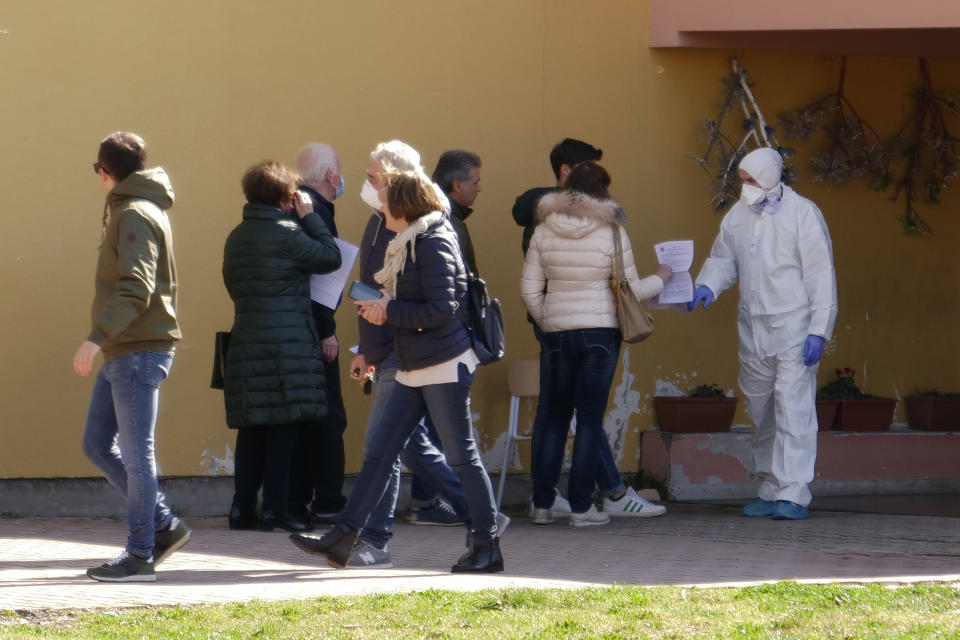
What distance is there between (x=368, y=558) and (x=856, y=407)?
4111mm

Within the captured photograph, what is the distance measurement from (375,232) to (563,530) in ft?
6.51

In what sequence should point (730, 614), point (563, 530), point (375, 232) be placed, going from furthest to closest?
point (563, 530) → point (375, 232) → point (730, 614)

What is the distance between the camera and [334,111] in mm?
7758

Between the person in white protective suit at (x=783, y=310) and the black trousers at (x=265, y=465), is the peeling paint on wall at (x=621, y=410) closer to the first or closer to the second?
the person in white protective suit at (x=783, y=310)

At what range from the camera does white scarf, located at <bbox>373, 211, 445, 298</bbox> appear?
17.8ft

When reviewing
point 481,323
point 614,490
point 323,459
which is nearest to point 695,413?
point 614,490

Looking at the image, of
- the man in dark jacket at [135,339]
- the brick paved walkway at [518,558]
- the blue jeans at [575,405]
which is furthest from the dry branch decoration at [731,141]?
the man in dark jacket at [135,339]

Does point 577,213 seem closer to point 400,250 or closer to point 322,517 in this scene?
point 400,250

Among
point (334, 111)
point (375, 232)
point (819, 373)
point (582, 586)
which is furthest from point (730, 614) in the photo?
point (819, 373)

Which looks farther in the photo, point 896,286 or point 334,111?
point 896,286

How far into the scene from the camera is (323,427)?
23.1 ft

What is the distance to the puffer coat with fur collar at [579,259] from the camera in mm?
6988

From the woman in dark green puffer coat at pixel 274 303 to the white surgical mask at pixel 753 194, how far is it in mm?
2348

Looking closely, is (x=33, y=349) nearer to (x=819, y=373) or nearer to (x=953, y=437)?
(x=819, y=373)
